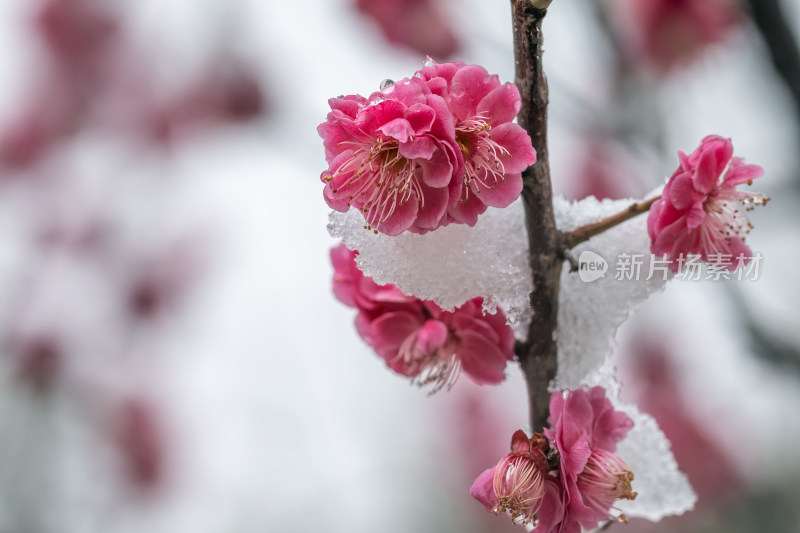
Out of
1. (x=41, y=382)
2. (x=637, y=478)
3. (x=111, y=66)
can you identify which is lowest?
(x=41, y=382)

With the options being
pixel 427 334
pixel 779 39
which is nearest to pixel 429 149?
pixel 427 334

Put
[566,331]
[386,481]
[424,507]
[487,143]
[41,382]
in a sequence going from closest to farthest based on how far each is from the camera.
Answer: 1. [487,143]
2. [566,331]
3. [41,382]
4. [386,481]
5. [424,507]

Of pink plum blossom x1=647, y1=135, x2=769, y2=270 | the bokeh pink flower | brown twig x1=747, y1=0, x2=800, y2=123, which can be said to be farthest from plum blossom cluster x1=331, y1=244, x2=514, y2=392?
the bokeh pink flower

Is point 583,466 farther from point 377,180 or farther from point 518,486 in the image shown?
point 377,180

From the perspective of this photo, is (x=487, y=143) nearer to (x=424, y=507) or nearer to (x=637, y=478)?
(x=637, y=478)

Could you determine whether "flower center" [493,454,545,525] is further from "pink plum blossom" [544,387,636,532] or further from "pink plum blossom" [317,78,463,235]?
"pink plum blossom" [317,78,463,235]

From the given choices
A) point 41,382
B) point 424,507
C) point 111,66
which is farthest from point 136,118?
point 424,507

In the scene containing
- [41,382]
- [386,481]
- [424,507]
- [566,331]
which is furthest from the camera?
[424,507]

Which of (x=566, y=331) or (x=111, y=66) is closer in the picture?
(x=566, y=331)
